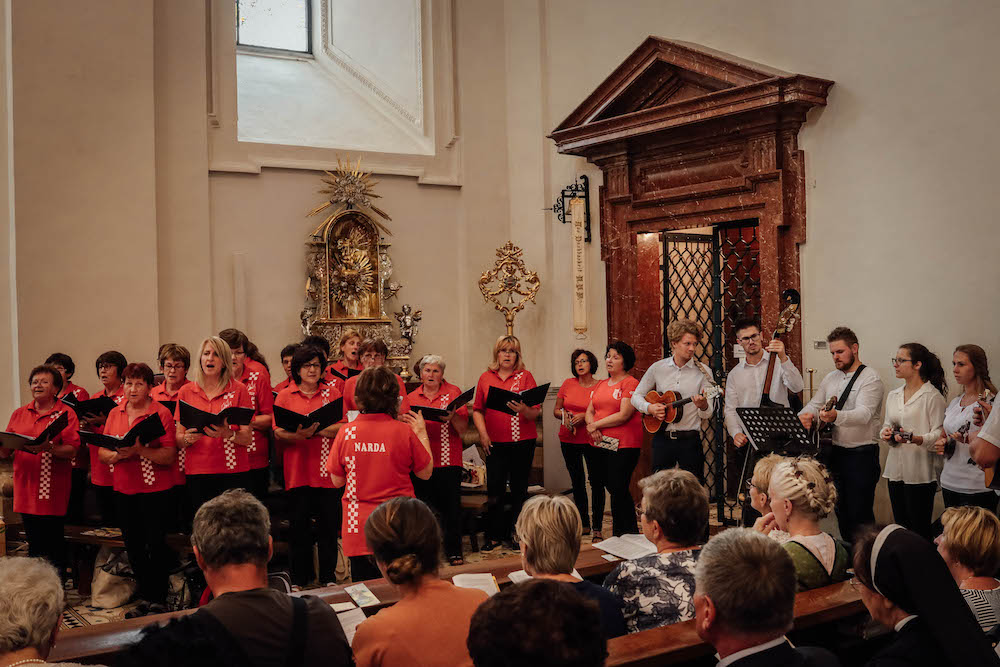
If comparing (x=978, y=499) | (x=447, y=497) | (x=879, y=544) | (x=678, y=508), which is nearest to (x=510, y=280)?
(x=447, y=497)

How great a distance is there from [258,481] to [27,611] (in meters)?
3.65

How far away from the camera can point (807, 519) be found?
3264 mm

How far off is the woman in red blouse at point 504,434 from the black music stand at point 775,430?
Result: 5.83 ft

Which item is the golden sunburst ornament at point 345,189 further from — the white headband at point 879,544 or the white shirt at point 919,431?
the white headband at point 879,544

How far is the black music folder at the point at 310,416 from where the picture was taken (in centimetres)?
534

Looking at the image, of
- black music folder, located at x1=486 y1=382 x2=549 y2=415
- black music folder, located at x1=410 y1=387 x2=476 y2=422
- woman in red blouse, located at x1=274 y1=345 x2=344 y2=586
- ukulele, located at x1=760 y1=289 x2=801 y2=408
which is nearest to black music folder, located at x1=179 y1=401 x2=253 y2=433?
woman in red blouse, located at x1=274 y1=345 x2=344 y2=586

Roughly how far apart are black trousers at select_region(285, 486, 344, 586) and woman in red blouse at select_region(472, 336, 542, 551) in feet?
4.57

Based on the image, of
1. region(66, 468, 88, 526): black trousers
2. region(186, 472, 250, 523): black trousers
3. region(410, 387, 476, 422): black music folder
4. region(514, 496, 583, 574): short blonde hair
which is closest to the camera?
region(514, 496, 583, 574): short blonde hair

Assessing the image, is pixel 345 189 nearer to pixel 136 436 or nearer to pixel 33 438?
pixel 33 438

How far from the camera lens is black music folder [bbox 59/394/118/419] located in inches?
228

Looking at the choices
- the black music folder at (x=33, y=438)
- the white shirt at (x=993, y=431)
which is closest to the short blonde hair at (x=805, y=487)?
the white shirt at (x=993, y=431)

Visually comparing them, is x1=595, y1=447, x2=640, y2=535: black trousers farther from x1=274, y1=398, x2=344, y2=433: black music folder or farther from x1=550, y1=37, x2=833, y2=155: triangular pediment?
x1=550, y1=37, x2=833, y2=155: triangular pediment

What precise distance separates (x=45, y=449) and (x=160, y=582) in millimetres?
1028

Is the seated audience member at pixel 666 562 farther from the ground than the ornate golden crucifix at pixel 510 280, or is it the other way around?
the ornate golden crucifix at pixel 510 280
